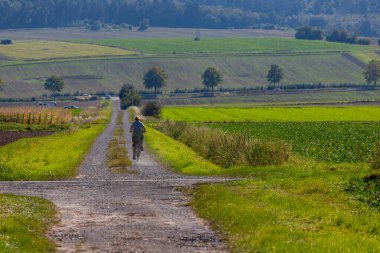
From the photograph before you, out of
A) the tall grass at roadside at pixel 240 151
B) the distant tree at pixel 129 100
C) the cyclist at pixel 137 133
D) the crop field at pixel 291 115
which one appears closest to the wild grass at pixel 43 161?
the cyclist at pixel 137 133

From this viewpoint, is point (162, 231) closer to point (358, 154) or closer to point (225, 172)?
point (225, 172)

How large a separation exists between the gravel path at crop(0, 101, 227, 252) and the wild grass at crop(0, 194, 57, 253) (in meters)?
0.33

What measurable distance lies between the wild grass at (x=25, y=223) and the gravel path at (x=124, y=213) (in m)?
0.33

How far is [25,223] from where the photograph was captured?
21.4 m

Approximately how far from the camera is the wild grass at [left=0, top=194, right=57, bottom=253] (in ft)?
60.2

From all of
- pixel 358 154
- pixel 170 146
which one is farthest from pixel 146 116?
pixel 358 154

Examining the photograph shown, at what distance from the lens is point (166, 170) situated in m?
40.8

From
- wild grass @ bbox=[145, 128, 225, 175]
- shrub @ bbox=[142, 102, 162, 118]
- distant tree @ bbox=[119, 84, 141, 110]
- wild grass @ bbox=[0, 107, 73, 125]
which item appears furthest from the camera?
distant tree @ bbox=[119, 84, 141, 110]

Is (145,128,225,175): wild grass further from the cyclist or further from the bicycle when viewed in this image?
the cyclist

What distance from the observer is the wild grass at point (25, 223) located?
1836 centimetres

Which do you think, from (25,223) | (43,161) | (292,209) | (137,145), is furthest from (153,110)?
(25,223)

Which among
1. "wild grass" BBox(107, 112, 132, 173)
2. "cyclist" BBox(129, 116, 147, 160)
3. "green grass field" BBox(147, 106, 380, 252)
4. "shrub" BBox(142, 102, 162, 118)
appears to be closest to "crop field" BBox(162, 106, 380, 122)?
"shrub" BBox(142, 102, 162, 118)

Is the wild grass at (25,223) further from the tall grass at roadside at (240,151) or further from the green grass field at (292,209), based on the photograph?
the tall grass at roadside at (240,151)

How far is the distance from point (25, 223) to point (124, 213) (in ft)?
11.3
